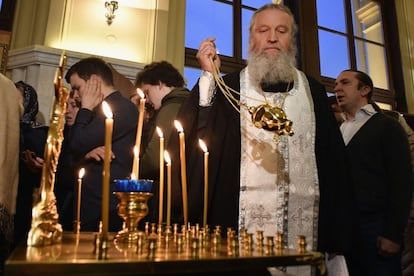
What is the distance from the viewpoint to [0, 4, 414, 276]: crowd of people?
158cm

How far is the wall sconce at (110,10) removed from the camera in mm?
3715

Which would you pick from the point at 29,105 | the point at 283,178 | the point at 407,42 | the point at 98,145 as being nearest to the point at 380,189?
the point at 283,178

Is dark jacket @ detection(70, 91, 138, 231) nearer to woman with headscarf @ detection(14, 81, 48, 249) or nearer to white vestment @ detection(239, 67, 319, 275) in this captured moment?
woman with headscarf @ detection(14, 81, 48, 249)

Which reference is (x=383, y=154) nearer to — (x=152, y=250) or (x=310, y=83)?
(x=310, y=83)

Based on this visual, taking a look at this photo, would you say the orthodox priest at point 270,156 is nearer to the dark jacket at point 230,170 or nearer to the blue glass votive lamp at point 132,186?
the dark jacket at point 230,170

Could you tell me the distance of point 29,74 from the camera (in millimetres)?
3322

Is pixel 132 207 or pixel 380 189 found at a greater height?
pixel 380 189

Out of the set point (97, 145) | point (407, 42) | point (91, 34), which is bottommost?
point (97, 145)

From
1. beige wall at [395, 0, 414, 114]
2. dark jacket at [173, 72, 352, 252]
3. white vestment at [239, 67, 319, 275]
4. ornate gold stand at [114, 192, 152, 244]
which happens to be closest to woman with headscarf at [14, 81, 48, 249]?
dark jacket at [173, 72, 352, 252]

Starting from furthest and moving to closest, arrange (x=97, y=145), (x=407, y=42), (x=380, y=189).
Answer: (x=407, y=42) < (x=380, y=189) < (x=97, y=145)

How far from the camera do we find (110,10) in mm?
3732

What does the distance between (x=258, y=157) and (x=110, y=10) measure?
271cm

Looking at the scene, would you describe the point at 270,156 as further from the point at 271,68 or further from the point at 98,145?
the point at 98,145

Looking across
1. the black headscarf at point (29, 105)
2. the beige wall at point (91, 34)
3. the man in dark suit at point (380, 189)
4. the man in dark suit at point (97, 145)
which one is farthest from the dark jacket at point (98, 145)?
the beige wall at point (91, 34)
